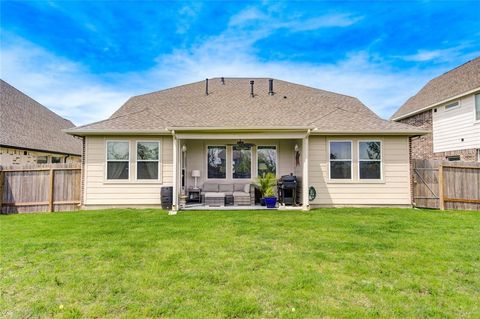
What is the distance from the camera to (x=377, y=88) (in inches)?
758

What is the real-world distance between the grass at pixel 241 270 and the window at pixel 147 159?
3.21m

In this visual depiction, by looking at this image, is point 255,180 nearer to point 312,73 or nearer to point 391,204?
point 391,204

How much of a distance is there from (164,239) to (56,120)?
18945 mm

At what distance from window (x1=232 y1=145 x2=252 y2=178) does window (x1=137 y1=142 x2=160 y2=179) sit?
327cm

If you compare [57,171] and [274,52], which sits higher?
[274,52]

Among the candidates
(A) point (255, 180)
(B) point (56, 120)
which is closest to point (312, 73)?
(A) point (255, 180)

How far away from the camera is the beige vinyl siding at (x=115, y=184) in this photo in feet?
33.4

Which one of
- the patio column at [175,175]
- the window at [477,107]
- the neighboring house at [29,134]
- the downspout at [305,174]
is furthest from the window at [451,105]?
the neighboring house at [29,134]

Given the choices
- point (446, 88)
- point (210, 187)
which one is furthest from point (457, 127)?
point (210, 187)

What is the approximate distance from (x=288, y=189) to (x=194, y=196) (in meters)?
3.77

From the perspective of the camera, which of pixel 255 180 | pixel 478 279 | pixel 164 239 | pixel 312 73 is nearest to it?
pixel 478 279

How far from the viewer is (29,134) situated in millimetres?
15164

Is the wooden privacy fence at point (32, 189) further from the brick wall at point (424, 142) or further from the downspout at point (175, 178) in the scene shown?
the brick wall at point (424, 142)

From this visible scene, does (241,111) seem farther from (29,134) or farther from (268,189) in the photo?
(29,134)
